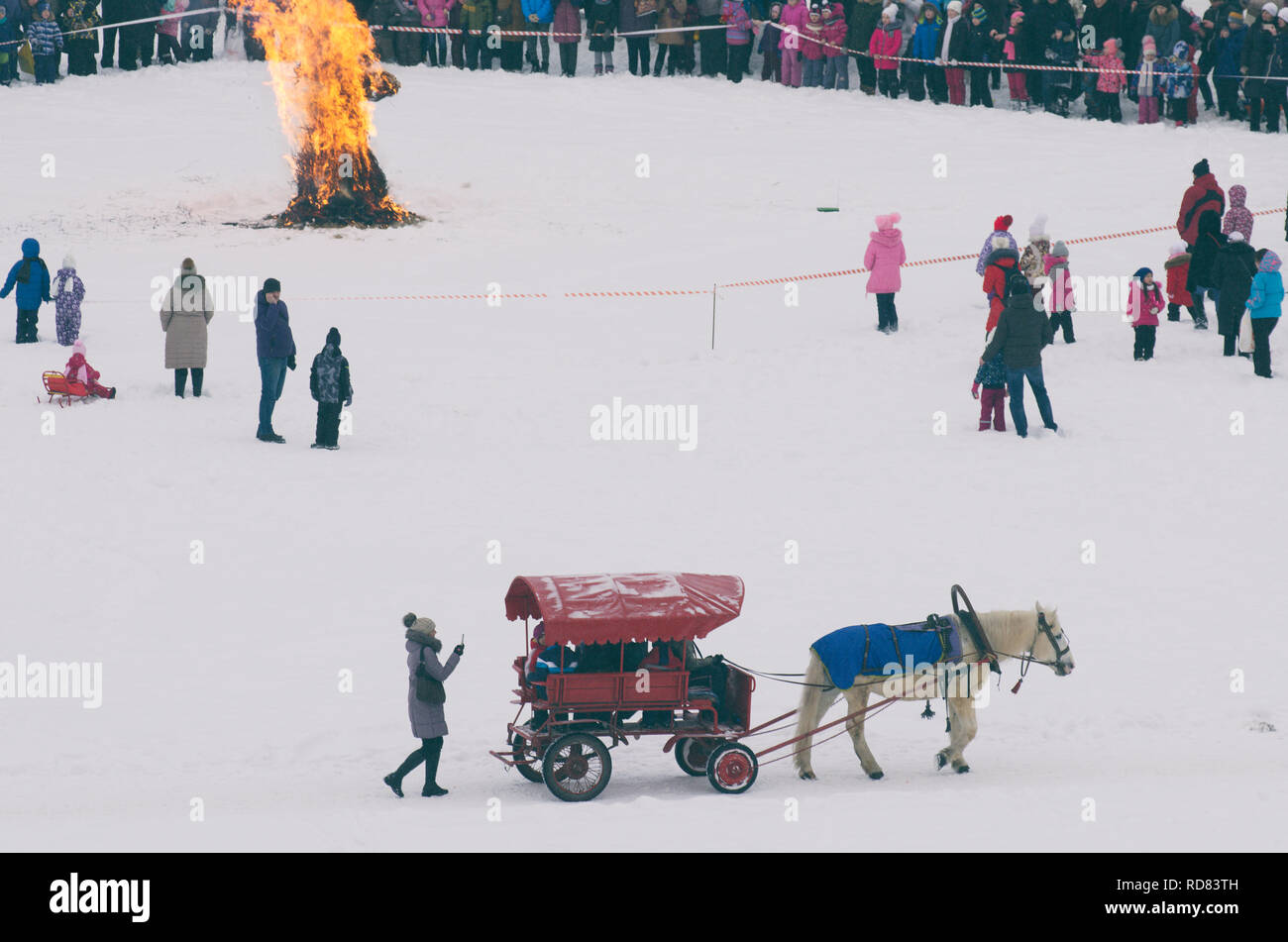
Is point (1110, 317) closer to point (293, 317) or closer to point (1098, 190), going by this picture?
point (1098, 190)

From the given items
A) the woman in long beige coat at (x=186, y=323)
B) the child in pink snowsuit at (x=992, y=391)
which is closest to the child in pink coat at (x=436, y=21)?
the woman in long beige coat at (x=186, y=323)

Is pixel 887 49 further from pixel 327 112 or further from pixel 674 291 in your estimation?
pixel 327 112

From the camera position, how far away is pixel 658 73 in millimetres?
33156

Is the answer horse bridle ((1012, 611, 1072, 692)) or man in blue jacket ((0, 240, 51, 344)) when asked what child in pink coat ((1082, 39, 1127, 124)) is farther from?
horse bridle ((1012, 611, 1072, 692))

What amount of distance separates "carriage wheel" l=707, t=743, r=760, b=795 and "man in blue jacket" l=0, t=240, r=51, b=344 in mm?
12311

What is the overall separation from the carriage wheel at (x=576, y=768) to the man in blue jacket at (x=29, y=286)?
1185cm

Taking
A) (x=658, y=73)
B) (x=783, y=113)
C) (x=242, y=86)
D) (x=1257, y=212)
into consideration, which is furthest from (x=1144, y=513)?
(x=242, y=86)

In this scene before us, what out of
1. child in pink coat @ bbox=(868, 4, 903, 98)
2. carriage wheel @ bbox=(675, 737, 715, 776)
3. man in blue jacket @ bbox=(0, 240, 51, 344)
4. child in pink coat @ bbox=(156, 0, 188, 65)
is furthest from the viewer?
child in pink coat @ bbox=(156, 0, 188, 65)

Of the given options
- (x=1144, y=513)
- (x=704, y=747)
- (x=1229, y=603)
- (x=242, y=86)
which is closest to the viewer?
(x=704, y=747)

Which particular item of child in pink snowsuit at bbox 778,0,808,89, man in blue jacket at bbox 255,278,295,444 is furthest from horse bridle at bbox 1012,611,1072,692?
child in pink snowsuit at bbox 778,0,808,89

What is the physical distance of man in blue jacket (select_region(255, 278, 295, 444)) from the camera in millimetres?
17203

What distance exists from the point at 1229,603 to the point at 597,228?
14.3 meters

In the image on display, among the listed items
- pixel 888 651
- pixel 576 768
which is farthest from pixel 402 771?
pixel 888 651

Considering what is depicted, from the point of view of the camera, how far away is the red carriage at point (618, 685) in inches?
418
